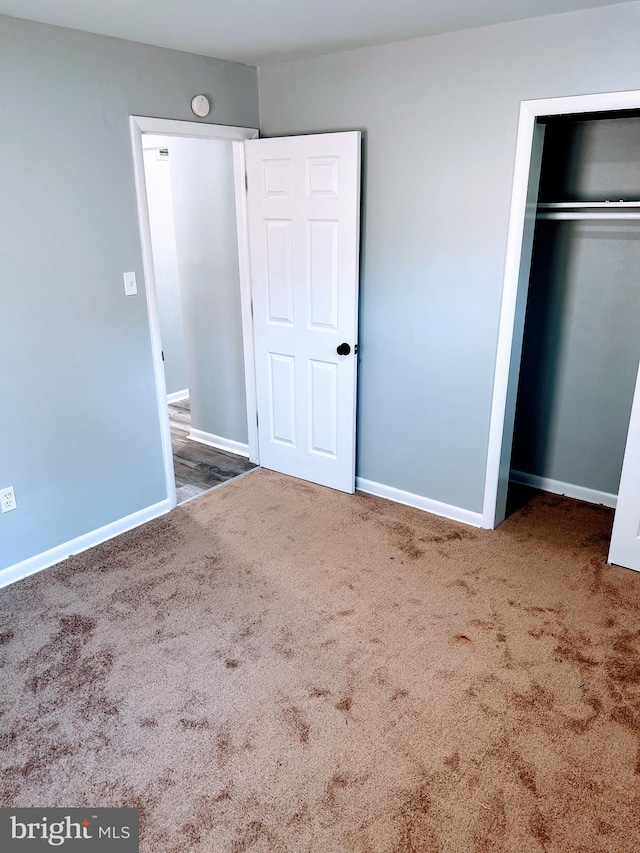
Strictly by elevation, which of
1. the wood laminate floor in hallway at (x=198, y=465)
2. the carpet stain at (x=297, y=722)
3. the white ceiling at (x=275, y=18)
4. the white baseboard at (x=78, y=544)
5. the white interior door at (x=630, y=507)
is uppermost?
the white ceiling at (x=275, y=18)

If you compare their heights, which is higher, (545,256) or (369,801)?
(545,256)

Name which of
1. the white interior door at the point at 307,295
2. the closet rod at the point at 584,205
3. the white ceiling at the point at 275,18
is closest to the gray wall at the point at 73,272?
the white ceiling at the point at 275,18

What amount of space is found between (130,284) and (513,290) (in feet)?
6.41

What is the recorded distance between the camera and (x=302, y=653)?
2473 mm

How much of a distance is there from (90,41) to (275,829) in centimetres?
322

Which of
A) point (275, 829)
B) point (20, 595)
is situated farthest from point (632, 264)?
point (20, 595)

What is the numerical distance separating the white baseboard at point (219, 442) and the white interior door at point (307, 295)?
43cm

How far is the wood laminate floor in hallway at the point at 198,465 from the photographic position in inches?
157

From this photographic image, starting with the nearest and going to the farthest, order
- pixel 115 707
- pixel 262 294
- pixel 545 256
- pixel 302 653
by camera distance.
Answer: pixel 115 707, pixel 302 653, pixel 545 256, pixel 262 294

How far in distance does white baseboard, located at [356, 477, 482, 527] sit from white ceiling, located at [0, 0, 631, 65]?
240cm

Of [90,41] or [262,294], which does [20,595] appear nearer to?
[262,294]

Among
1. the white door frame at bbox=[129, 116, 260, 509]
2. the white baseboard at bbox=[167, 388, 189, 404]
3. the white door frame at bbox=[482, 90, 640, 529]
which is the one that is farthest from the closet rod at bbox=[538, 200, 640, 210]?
the white baseboard at bbox=[167, 388, 189, 404]

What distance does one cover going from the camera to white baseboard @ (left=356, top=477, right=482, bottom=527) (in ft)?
11.3

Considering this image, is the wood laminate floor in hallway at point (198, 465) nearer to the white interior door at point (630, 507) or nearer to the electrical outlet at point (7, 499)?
the electrical outlet at point (7, 499)
